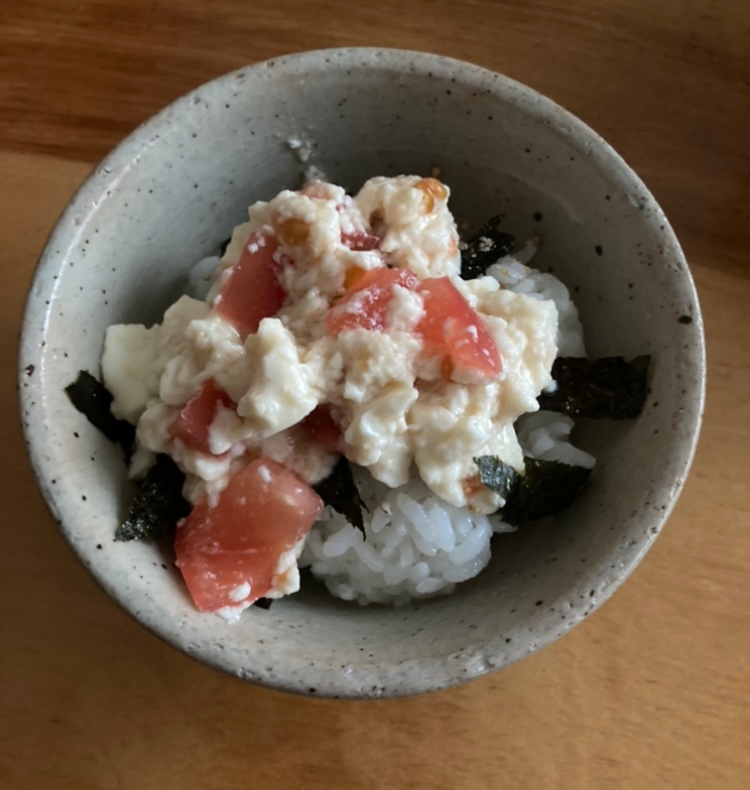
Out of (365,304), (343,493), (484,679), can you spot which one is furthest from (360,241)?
(484,679)

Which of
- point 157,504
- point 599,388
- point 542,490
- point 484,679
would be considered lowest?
point 484,679

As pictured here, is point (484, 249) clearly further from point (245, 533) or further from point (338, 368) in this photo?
point (245, 533)

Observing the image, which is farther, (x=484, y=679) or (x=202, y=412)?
(x=484, y=679)

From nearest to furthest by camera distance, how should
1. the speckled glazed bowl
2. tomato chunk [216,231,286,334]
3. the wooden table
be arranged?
the speckled glazed bowl, tomato chunk [216,231,286,334], the wooden table

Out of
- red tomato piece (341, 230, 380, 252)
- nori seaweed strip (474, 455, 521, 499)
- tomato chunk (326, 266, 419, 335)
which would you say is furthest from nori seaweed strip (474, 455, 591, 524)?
red tomato piece (341, 230, 380, 252)

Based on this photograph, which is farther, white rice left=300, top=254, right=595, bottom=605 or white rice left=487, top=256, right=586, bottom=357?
white rice left=487, top=256, right=586, bottom=357

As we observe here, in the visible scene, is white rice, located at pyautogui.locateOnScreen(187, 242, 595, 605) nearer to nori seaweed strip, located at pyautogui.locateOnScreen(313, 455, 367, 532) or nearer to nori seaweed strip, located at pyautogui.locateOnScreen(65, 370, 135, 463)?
nori seaweed strip, located at pyautogui.locateOnScreen(313, 455, 367, 532)
